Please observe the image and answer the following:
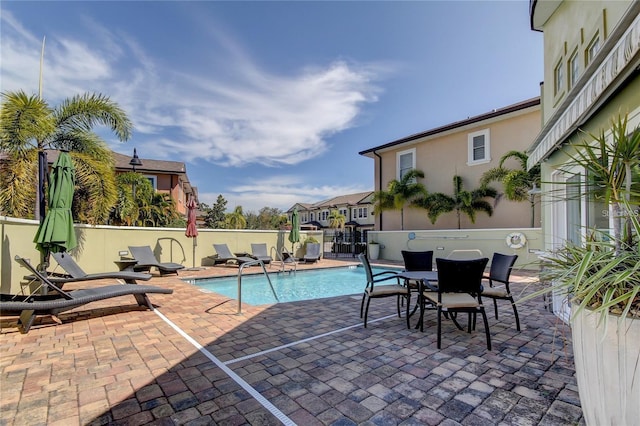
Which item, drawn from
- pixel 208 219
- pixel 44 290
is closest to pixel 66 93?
pixel 44 290

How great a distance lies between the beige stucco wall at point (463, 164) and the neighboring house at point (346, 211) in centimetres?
1717

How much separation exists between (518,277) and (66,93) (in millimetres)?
15827

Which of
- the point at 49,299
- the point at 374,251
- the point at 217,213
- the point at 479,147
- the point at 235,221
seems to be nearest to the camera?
the point at 49,299

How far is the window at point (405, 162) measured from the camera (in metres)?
A: 19.5

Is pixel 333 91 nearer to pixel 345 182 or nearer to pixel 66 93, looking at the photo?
pixel 66 93

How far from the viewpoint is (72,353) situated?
3775 mm

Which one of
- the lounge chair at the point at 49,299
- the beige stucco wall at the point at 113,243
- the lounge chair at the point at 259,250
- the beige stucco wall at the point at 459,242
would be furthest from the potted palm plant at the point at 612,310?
the lounge chair at the point at 259,250

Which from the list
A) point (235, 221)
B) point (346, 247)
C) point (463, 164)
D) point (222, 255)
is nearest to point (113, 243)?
point (222, 255)

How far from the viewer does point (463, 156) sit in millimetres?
17078

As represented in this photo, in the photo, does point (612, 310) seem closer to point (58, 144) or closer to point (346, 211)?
point (58, 144)

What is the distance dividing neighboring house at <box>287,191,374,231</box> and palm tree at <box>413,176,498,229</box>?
62.8ft

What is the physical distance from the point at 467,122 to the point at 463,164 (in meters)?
2.25

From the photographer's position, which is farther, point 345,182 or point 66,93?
point 345,182

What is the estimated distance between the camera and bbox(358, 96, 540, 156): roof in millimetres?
14470
